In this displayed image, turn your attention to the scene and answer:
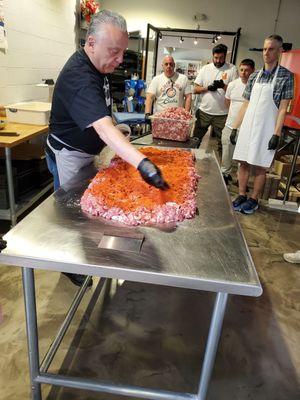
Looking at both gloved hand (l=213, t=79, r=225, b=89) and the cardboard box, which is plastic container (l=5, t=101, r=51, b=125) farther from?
the cardboard box

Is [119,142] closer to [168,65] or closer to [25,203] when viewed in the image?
[25,203]

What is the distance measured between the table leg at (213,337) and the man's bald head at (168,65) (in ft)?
10.9

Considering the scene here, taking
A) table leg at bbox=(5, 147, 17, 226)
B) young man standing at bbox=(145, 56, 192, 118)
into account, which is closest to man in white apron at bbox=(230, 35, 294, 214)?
young man standing at bbox=(145, 56, 192, 118)

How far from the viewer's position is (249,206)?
3434mm

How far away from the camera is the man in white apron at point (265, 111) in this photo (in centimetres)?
291

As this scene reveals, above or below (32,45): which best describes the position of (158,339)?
below

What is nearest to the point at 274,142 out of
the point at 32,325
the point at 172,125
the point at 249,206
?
Result: the point at 249,206

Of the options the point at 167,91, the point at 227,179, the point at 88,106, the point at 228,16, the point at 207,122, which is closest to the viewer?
the point at 88,106

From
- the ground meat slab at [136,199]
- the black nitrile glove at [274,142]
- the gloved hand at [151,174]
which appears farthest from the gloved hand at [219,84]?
the gloved hand at [151,174]

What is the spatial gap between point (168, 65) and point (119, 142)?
2905 millimetres

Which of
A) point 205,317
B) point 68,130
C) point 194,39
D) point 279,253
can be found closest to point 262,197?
point 279,253

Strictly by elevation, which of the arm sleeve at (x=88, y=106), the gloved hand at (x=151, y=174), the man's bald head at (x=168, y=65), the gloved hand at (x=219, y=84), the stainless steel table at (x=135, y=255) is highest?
the man's bald head at (x=168, y=65)

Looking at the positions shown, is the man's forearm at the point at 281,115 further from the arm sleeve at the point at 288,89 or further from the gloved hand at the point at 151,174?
the gloved hand at the point at 151,174

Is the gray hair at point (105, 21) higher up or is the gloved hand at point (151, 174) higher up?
the gray hair at point (105, 21)
